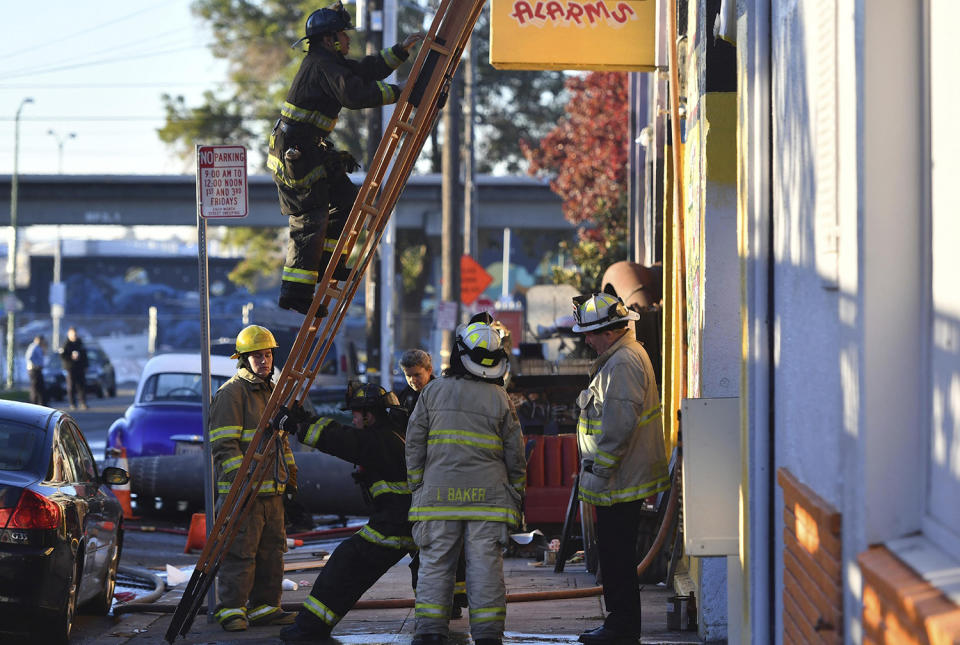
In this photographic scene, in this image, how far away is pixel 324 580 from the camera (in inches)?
294

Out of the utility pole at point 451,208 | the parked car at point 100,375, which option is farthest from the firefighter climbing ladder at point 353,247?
the parked car at point 100,375

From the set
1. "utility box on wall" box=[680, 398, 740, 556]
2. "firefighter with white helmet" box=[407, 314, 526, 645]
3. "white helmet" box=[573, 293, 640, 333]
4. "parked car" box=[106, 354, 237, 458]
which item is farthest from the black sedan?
"parked car" box=[106, 354, 237, 458]

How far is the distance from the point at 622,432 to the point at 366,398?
1.56 meters

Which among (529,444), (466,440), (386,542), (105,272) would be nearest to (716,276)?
(466,440)

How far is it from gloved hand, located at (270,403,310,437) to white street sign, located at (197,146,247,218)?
1.80 metres

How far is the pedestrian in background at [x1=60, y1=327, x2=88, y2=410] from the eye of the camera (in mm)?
29312

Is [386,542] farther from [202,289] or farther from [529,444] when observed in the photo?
[529,444]

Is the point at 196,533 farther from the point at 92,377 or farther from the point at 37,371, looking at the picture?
the point at 92,377

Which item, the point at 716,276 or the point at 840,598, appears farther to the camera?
the point at 716,276

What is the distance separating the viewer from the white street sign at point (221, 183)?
870 centimetres

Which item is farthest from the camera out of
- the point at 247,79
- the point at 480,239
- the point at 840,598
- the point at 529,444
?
the point at 480,239

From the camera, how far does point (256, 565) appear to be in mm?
8188

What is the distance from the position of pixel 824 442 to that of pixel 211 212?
5571 millimetres

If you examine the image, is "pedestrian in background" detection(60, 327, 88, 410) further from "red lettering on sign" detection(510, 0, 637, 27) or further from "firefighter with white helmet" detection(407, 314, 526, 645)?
"firefighter with white helmet" detection(407, 314, 526, 645)
